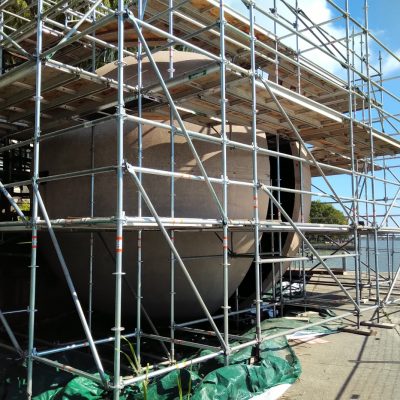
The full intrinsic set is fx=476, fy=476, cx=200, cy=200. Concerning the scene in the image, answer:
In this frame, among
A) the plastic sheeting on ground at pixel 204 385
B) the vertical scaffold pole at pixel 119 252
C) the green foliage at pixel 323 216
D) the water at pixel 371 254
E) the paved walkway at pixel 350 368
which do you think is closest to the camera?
the vertical scaffold pole at pixel 119 252

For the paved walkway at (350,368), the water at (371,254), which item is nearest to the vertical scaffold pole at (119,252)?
the paved walkway at (350,368)

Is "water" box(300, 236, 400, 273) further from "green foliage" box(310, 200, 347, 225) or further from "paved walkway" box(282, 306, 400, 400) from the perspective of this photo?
"paved walkway" box(282, 306, 400, 400)

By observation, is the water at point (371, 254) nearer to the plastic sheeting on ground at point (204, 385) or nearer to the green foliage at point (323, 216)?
the green foliage at point (323, 216)

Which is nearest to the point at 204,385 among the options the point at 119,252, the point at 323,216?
the point at 119,252

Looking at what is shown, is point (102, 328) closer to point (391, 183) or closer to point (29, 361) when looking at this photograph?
point (29, 361)

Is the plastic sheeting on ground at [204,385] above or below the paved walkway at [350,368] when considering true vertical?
above

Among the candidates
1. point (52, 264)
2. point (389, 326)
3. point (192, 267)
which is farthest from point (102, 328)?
point (389, 326)

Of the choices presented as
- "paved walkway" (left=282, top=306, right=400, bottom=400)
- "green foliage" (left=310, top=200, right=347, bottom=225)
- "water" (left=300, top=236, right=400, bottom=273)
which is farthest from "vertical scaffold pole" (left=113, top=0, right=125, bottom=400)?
"green foliage" (left=310, top=200, right=347, bottom=225)

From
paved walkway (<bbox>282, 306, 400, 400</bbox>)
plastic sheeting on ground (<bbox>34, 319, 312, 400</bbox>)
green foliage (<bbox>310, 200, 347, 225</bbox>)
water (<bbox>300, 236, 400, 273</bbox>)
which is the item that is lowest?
paved walkway (<bbox>282, 306, 400, 400</bbox>)

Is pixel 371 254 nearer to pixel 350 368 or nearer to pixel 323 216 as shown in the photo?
pixel 350 368

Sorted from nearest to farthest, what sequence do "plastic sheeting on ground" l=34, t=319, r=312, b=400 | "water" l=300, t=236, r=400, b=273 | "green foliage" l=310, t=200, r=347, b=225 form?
"plastic sheeting on ground" l=34, t=319, r=312, b=400 < "water" l=300, t=236, r=400, b=273 < "green foliage" l=310, t=200, r=347, b=225

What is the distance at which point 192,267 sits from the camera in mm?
8211

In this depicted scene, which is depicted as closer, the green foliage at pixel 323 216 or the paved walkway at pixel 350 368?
the paved walkway at pixel 350 368

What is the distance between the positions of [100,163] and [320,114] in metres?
4.20
